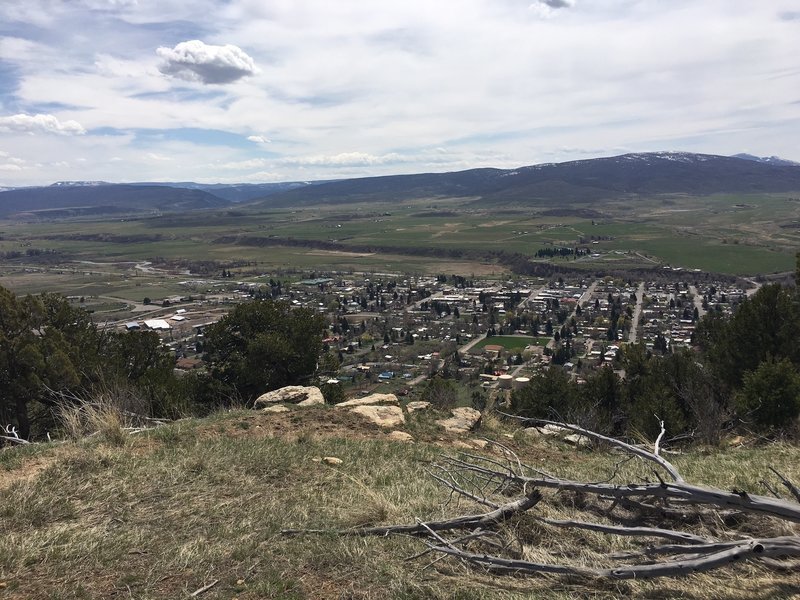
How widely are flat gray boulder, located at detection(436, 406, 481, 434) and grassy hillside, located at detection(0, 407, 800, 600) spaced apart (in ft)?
6.43

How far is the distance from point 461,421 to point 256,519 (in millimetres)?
6143

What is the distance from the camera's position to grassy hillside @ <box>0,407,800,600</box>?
3760mm

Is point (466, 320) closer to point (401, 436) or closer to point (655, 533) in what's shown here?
point (401, 436)

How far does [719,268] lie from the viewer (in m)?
78.8

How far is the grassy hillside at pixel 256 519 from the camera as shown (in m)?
3.76

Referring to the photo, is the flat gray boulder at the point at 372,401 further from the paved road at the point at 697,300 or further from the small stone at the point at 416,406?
the paved road at the point at 697,300

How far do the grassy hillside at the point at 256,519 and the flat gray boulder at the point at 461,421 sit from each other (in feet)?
6.43

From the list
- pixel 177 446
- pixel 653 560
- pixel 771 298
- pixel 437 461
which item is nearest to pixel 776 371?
pixel 771 298

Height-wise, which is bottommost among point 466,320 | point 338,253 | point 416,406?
point 466,320

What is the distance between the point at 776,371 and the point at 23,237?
183 meters

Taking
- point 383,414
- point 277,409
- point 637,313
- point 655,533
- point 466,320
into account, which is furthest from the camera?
point 637,313

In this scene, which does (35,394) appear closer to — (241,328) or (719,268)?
(241,328)

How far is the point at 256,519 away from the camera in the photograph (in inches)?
197

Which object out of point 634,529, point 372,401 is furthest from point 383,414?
point 634,529
